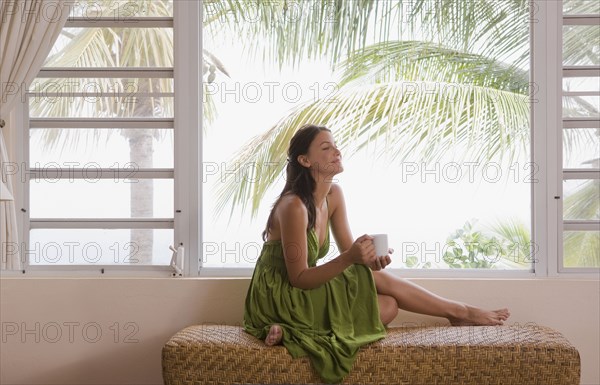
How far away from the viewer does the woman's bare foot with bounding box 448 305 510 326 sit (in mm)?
3389

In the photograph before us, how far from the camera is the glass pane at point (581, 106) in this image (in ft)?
12.1

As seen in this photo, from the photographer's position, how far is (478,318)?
3.40 metres

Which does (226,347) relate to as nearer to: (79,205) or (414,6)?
(79,205)

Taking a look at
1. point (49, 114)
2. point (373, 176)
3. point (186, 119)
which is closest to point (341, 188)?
point (373, 176)

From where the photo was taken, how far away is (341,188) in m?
3.65

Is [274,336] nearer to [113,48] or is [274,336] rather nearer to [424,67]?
[424,67]

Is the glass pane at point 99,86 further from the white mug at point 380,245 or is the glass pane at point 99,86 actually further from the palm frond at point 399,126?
the white mug at point 380,245

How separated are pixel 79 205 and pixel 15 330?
26.3 inches

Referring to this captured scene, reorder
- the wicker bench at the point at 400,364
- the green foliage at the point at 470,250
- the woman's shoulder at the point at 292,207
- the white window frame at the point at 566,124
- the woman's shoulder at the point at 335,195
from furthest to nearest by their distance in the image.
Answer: the green foliage at the point at 470,250
the white window frame at the point at 566,124
the woman's shoulder at the point at 335,195
the woman's shoulder at the point at 292,207
the wicker bench at the point at 400,364

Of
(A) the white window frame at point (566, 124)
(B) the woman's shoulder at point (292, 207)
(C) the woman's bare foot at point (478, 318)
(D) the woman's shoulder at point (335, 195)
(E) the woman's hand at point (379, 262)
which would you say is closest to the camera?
(E) the woman's hand at point (379, 262)

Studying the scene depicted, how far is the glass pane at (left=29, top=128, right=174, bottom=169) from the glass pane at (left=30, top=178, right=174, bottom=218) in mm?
79

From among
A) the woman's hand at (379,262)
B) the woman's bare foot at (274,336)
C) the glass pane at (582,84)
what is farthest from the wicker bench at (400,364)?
the glass pane at (582,84)

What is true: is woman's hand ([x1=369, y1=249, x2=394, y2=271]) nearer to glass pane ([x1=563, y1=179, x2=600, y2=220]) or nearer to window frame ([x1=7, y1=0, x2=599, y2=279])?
window frame ([x1=7, y1=0, x2=599, y2=279])

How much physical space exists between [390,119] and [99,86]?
145cm
